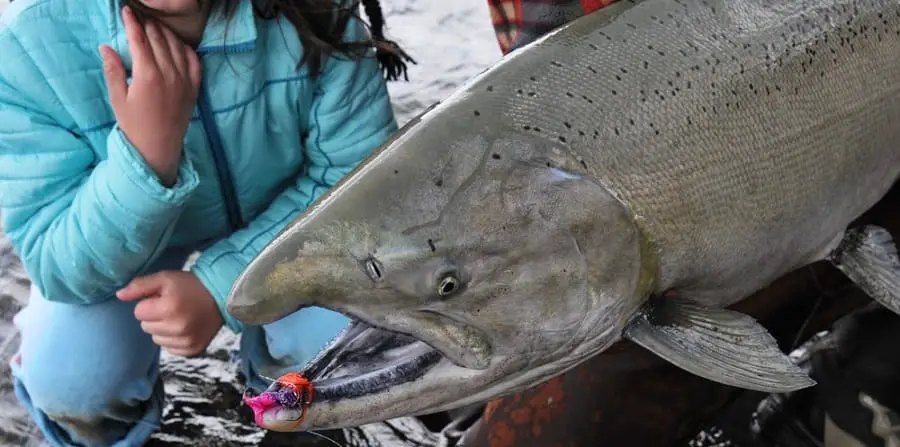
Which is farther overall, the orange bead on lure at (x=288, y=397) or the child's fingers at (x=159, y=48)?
the child's fingers at (x=159, y=48)

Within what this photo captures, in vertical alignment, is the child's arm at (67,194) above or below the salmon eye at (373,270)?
below

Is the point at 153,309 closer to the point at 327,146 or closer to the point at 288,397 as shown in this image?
the point at 327,146

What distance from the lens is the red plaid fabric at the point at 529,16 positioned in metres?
1.60

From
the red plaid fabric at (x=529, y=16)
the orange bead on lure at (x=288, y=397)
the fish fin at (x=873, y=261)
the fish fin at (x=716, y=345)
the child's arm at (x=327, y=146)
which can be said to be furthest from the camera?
the child's arm at (x=327, y=146)

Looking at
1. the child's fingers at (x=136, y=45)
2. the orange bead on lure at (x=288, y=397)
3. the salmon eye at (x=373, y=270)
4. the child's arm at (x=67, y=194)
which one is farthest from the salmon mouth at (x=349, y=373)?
the child's fingers at (x=136, y=45)

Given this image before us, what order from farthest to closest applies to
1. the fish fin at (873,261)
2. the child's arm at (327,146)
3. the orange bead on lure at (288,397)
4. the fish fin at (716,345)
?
1. the child's arm at (327,146)
2. the fish fin at (873,261)
3. the fish fin at (716,345)
4. the orange bead on lure at (288,397)

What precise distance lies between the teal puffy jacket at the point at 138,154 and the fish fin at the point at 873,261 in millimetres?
932

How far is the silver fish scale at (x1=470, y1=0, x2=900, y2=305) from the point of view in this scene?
115cm

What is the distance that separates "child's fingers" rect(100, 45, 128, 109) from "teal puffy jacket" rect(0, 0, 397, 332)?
6 cm

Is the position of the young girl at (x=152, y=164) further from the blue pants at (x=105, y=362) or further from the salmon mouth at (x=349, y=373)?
the salmon mouth at (x=349, y=373)

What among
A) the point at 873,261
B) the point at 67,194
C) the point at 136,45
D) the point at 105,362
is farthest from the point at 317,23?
the point at 873,261

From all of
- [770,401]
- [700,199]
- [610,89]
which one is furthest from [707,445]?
[610,89]

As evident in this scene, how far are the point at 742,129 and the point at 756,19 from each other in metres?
0.18

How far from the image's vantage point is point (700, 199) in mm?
1211
